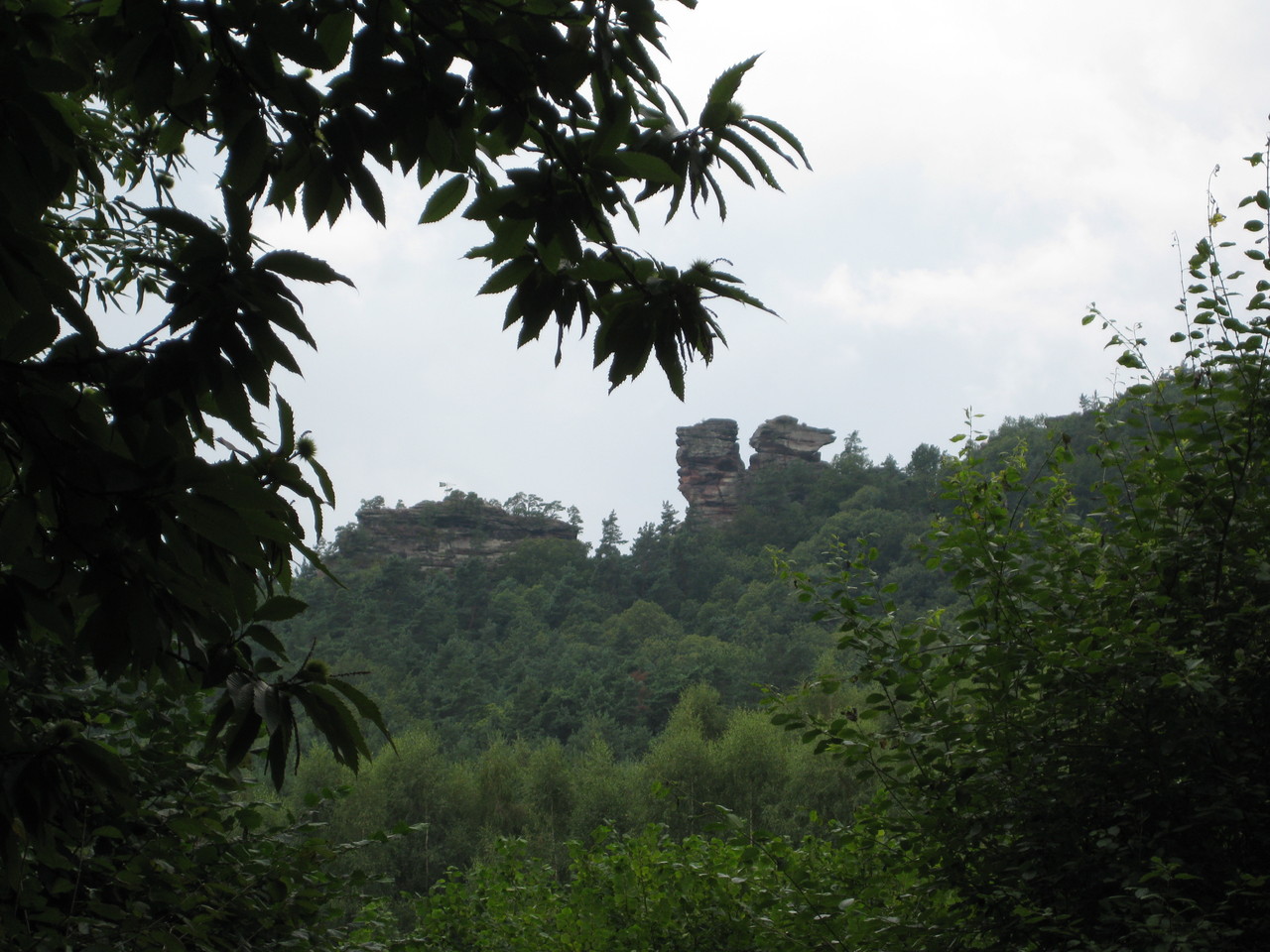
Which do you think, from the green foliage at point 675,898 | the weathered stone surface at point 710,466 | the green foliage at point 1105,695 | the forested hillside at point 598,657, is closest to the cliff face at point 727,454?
the weathered stone surface at point 710,466

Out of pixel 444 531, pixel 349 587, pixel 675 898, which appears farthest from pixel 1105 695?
pixel 444 531

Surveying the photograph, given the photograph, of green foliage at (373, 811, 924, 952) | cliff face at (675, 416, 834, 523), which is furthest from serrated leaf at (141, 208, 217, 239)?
cliff face at (675, 416, 834, 523)

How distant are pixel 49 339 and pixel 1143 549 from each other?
3037 mm

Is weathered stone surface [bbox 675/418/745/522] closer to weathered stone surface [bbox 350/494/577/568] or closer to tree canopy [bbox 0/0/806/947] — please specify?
weathered stone surface [bbox 350/494/577/568]

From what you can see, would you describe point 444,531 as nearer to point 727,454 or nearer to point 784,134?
point 727,454

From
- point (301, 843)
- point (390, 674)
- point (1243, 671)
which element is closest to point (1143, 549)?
point (1243, 671)

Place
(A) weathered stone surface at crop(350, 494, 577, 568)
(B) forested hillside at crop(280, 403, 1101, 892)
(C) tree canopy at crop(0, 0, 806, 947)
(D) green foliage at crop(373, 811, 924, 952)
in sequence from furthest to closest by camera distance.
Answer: (A) weathered stone surface at crop(350, 494, 577, 568) → (B) forested hillside at crop(280, 403, 1101, 892) → (D) green foliage at crop(373, 811, 924, 952) → (C) tree canopy at crop(0, 0, 806, 947)

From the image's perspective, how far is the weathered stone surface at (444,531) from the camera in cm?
5566

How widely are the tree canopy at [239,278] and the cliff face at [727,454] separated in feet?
202

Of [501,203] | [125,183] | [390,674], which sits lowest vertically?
[390,674]

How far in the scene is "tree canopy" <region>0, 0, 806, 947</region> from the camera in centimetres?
88

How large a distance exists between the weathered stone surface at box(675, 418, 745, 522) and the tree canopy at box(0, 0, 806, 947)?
198 ft

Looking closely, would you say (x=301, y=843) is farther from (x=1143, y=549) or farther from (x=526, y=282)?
(x=1143, y=549)

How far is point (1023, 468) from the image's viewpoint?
366 cm
